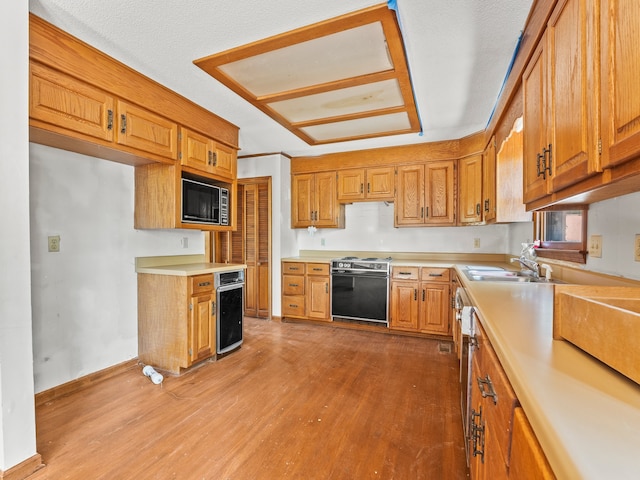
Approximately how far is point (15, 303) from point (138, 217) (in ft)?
4.41

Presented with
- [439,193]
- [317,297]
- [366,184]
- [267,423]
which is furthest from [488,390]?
[366,184]

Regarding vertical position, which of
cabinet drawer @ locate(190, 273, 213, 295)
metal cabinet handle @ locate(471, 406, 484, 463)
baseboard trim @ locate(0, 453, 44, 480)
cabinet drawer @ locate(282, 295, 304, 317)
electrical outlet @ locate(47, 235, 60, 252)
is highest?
electrical outlet @ locate(47, 235, 60, 252)

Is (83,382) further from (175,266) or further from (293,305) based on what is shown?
(293,305)

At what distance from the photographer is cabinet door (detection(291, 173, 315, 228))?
4.33 meters

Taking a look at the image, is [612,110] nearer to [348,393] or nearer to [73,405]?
[348,393]

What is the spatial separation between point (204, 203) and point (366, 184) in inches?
80.9

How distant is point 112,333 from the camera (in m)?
2.62

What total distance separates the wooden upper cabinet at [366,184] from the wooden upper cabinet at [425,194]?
14 centimetres

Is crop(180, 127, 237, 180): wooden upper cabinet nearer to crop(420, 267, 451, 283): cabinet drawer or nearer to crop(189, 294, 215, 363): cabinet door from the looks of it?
crop(189, 294, 215, 363): cabinet door

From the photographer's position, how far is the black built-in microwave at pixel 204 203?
8.83 feet

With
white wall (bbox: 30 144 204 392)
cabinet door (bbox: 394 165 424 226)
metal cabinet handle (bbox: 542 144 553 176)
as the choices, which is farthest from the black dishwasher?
metal cabinet handle (bbox: 542 144 553 176)

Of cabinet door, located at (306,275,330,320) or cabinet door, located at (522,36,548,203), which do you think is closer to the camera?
cabinet door, located at (522,36,548,203)

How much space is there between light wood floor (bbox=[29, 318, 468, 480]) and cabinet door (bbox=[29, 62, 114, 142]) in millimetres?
1819

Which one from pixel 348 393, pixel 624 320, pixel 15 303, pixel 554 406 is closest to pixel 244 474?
pixel 348 393
